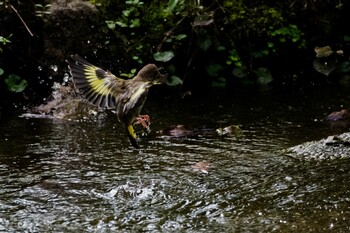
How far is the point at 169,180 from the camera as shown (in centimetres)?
414

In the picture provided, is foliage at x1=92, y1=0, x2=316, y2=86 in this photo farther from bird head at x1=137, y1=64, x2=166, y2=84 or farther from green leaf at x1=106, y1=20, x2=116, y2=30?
bird head at x1=137, y1=64, x2=166, y2=84

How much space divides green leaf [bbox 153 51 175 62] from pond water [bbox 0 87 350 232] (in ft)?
5.06

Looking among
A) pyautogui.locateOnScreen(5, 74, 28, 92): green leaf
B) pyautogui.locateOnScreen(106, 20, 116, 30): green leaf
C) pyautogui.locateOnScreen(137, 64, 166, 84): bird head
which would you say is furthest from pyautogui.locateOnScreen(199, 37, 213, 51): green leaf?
pyautogui.locateOnScreen(137, 64, 166, 84): bird head

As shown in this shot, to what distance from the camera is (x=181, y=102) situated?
7500 mm

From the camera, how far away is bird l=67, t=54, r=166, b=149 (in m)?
4.07

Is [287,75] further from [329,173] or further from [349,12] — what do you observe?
[329,173]

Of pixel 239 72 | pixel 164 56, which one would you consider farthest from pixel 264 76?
pixel 164 56

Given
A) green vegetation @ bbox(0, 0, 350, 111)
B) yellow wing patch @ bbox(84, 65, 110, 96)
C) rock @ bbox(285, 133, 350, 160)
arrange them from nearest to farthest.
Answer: yellow wing patch @ bbox(84, 65, 110, 96) → rock @ bbox(285, 133, 350, 160) → green vegetation @ bbox(0, 0, 350, 111)

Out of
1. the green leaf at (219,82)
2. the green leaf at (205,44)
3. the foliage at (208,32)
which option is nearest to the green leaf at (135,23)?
the foliage at (208,32)

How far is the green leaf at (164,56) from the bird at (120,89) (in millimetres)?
3198

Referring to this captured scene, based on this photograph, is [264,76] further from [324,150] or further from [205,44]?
[324,150]

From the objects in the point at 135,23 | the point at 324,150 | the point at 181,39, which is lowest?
the point at 324,150

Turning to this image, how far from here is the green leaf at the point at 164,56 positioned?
7.88 m

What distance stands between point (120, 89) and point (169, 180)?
2.60ft
